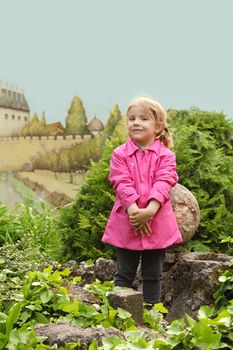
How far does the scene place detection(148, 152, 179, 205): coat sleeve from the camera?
5.10 metres

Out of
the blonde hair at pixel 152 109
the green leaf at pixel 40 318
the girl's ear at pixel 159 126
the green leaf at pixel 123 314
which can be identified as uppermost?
the blonde hair at pixel 152 109

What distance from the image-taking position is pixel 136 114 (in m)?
5.37

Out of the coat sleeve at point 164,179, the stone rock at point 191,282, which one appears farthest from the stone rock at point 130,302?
the stone rock at point 191,282

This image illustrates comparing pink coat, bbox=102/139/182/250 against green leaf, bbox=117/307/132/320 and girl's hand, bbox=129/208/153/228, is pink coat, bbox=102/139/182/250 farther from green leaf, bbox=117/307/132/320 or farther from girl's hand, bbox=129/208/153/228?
green leaf, bbox=117/307/132/320

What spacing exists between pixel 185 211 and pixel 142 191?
40.5 inches

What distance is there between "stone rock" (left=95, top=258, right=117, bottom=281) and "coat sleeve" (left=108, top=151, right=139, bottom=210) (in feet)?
2.78

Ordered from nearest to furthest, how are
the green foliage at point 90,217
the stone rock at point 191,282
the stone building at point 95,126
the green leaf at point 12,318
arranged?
the green leaf at point 12,318 → the stone rock at point 191,282 → the green foliage at point 90,217 → the stone building at point 95,126

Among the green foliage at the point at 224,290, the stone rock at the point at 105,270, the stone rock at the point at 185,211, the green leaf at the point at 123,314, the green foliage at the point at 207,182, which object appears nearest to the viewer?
the green leaf at the point at 123,314

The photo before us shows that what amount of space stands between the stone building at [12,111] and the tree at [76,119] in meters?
0.71

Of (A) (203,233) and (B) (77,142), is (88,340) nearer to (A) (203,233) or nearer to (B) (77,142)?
(A) (203,233)

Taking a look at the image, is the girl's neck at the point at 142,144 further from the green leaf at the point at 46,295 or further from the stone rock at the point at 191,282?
the green leaf at the point at 46,295

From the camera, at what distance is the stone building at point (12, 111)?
39.0 feet

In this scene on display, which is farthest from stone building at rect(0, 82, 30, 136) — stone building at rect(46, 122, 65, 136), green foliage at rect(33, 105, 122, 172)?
green foliage at rect(33, 105, 122, 172)

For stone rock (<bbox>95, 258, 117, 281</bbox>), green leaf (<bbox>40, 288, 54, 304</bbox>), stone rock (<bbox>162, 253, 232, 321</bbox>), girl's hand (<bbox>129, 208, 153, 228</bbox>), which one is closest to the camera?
green leaf (<bbox>40, 288, 54, 304</bbox>)
